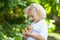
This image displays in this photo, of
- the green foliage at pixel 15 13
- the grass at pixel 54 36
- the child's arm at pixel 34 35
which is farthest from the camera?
the grass at pixel 54 36

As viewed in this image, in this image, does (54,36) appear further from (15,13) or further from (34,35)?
(34,35)

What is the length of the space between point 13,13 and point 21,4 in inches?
23.3

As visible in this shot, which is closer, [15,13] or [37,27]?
[37,27]

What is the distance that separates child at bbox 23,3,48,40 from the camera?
3.14 metres

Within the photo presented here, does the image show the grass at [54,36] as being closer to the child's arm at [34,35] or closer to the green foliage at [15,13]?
the green foliage at [15,13]

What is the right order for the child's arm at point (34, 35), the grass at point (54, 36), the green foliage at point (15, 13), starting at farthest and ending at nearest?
the grass at point (54, 36) < the green foliage at point (15, 13) < the child's arm at point (34, 35)

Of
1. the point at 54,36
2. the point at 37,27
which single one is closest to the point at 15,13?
the point at 37,27

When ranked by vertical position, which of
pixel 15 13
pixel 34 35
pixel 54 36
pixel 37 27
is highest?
pixel 54 36

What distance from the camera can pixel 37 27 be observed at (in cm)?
320

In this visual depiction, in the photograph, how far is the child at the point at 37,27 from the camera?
3137mm

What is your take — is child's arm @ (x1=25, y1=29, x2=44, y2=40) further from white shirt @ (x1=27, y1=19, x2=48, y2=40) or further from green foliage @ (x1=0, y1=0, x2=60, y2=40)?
green foliage @ (x1=0, y1=0, x2=60, y2=40)

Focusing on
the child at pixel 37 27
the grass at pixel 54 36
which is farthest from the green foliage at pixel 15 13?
the grass at pixel 54 36

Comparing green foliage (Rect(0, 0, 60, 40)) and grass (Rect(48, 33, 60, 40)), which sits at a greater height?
grass (Rect(48, 33, 60, 40))

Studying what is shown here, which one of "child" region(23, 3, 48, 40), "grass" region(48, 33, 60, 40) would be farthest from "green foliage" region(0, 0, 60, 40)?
A: "grass" region(48, 33, 60, 40)
